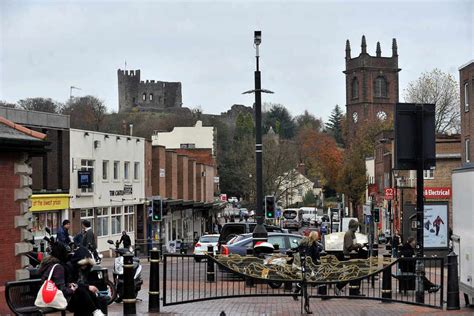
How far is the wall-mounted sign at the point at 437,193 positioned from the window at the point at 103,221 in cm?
1974

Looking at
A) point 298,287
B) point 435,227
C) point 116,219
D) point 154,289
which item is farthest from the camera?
point 116,219

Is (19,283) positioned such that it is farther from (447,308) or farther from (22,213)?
(447,308)

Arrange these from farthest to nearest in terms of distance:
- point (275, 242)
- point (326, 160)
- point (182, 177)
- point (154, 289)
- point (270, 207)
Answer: point (326, 160)
point (182, 177)
point (270, 207)
point (275, 242)
point (154, 289)

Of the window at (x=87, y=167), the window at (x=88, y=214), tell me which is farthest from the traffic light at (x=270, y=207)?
the window at (x=88, y=214)

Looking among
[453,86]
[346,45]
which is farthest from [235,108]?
[453,86]

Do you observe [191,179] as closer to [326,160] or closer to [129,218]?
[129,218]

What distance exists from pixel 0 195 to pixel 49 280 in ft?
11.3

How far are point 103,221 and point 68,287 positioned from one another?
39674mm

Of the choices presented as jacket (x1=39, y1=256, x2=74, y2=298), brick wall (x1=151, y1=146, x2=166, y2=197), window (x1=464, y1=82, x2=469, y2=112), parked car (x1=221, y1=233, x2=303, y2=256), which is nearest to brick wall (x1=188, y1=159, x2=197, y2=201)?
brick wall (x1=151, y1=146, x2=166, y2=197)

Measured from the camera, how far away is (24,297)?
45.0ft

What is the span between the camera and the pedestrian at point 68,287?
12977 millimetres

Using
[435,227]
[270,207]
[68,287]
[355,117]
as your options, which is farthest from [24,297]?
[355,117]

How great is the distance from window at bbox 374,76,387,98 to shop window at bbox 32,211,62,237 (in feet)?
332

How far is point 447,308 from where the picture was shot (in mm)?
17562
